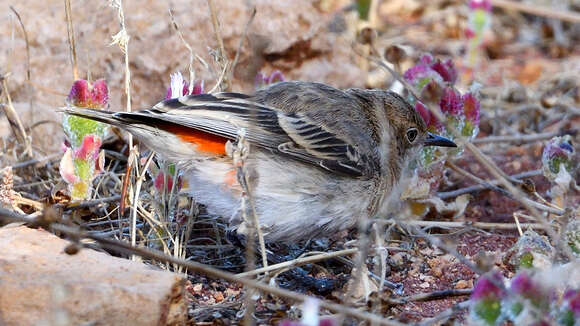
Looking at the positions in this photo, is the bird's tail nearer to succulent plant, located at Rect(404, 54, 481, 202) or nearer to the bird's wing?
the bird's wing

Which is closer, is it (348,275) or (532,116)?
(348,275)

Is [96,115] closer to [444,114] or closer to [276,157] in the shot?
[276,157]

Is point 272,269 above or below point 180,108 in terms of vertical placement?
below

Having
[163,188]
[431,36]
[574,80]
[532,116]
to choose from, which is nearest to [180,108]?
[163,188]

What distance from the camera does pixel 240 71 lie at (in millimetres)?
6156

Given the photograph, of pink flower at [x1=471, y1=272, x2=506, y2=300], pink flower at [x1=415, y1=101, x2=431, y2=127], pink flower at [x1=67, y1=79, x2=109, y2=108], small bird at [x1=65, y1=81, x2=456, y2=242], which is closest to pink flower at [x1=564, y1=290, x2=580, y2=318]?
pink flower at [x1=471, y1=272, x2=506, y2=300]

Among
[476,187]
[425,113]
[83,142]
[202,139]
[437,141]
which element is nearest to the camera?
[202,139]

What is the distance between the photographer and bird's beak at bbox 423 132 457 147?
462 cm

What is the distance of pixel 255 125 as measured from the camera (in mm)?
4121

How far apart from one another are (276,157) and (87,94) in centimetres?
109

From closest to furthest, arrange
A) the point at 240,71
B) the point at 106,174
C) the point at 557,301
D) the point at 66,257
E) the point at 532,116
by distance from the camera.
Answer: the point at 557,301 → the point at 66,257 → the point at 106,174 → the point at 240,71 → the point at 532,116

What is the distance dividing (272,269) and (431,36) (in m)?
6.14

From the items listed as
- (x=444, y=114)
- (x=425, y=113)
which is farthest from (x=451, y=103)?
(x=425, y=113)

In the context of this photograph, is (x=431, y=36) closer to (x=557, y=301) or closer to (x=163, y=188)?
(x=163, y=188)
